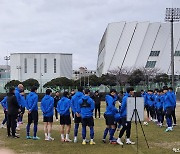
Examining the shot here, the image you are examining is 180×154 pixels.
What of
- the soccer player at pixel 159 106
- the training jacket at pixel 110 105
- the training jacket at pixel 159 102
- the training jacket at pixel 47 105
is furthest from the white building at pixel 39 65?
the training jacket at pixel 110 105

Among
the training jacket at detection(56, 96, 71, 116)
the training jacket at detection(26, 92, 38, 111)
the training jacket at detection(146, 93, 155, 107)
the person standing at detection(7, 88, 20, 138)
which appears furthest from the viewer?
the training jacket at detection(146, 93, 155, 107)

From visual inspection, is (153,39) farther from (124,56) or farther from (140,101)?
(140,101)

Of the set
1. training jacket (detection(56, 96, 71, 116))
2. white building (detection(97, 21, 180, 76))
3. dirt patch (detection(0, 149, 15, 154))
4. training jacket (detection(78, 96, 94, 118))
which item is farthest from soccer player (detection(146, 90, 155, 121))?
white building (detection(97, 21, 180, 76))

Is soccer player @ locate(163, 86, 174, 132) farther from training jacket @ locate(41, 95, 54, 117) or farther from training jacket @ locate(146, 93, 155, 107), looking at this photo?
training jacket @ locate(41, 95, 54, 117)

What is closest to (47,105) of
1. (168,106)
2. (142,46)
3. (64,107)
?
(64,107)

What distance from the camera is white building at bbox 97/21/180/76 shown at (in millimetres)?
102562

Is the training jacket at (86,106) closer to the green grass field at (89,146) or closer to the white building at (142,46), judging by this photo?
the green grass field at (89,146)

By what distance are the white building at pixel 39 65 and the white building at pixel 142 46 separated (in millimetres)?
13072

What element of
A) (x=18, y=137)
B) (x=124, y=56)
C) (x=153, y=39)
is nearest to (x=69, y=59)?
(x=124, y=56)

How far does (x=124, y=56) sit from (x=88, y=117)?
9302cm

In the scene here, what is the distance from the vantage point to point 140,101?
36.1ft

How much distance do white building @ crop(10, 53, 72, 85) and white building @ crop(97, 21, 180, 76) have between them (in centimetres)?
1307

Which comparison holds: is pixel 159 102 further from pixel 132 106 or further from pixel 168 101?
pixel 132 106

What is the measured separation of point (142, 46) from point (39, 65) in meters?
30.6
